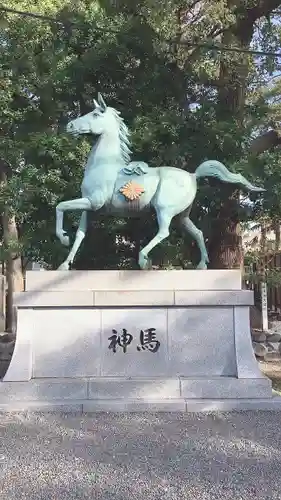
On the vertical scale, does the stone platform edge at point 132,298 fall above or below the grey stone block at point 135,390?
above

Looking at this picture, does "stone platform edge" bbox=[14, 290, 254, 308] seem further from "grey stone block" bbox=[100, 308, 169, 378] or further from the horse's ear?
the horse's ear

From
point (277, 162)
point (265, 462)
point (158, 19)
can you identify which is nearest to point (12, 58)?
point (158, 19)

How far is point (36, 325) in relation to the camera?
6.11m

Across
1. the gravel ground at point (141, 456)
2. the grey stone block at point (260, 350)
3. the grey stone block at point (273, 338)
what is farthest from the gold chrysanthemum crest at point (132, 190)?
the grey stone block at point (273, 338)

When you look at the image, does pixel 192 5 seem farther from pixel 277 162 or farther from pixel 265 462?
pixel 265 462

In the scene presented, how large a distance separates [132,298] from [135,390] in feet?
3.37

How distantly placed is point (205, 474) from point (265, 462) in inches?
22.2

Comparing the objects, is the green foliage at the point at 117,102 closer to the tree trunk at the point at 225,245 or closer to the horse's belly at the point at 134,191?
the tree trunk at the point at 225,245

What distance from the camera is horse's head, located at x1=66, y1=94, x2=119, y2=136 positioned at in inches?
254

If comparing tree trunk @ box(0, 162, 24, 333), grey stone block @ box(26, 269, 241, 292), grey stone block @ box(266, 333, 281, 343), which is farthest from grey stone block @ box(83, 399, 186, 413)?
tree trunk @ box(0, 162, 24, 333)

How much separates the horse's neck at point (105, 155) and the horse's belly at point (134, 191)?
196mm

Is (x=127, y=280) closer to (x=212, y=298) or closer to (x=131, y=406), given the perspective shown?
(x=212, y=298)

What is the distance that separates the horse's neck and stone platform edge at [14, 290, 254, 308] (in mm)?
1564

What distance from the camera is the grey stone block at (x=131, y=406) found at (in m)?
5.59
